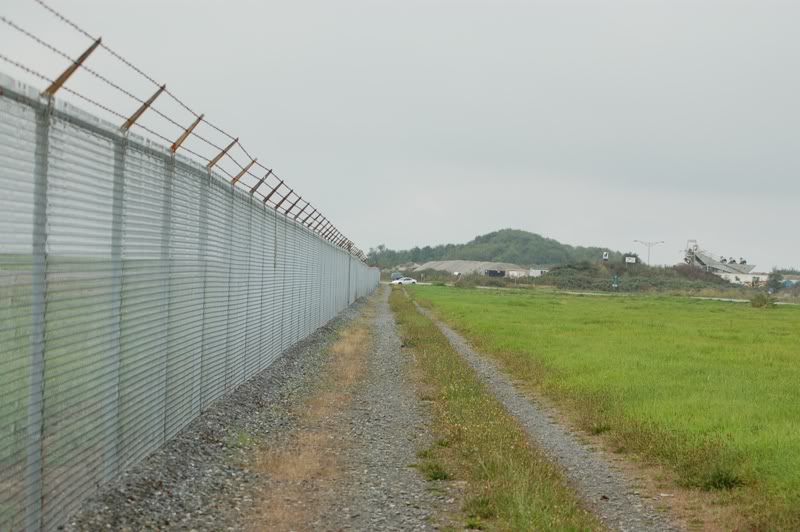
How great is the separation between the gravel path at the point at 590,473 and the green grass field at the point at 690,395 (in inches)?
18.6

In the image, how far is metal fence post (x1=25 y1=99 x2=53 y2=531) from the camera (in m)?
4.50

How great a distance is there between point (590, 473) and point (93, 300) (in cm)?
485

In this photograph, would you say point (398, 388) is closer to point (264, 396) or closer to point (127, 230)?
point (264, 396)

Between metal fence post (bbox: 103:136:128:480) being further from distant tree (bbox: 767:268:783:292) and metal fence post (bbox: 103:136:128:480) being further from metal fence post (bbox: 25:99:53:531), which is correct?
distant tree (bbox: 767:268:783:292)

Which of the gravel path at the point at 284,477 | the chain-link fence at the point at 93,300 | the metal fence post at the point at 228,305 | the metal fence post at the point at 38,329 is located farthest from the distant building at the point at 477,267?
the metal fence post at the point at 38,329

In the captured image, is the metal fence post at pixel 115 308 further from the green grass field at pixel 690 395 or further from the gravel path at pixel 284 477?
the green grass field at pixel 690 395

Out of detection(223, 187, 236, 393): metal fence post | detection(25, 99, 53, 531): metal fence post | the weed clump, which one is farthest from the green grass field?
the weed clump

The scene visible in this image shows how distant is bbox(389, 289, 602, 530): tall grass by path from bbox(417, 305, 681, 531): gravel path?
23 cm

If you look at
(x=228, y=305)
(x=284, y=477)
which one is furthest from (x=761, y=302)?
(x=284, y=477)

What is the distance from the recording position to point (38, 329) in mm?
4590

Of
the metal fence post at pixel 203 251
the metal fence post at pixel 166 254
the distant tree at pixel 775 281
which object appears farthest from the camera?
the distant tree at pixel 775 281

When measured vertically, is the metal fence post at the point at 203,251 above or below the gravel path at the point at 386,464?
above

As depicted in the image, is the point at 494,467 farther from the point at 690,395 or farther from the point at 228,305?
the point at 690,395

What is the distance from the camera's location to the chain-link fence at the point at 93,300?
432 centimetres
